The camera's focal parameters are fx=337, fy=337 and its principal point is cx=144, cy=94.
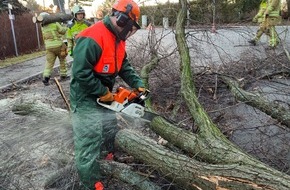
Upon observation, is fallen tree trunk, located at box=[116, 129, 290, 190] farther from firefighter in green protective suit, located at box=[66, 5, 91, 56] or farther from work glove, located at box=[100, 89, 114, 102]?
firefighter in green protective suit, located at box=[66, 5, 91, 56]

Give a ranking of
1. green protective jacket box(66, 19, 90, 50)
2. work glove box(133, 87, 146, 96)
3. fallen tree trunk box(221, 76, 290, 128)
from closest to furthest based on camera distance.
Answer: work glove box(133, 87, 146, 96) → fallen tree trunk box(221, 76, 290, 128) → green protective jacket box(66, 19, 90, 50)

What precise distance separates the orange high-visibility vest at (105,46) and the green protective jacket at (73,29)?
4600mm

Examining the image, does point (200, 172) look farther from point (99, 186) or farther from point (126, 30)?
point (126, 30)

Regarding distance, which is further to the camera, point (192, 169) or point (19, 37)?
point (19, 37)

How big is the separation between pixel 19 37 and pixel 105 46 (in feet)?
42.9

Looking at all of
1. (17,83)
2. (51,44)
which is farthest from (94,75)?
(17,83)

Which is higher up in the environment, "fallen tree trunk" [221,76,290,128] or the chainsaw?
the chainsaw

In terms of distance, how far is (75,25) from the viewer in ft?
24.2

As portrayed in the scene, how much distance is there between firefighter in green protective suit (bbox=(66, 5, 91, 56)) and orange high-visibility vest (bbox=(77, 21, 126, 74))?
175 inches

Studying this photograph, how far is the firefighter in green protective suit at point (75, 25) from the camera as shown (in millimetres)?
7246

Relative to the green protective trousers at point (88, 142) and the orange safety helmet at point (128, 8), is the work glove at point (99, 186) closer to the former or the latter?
the green protective trousers at point (88, 142)

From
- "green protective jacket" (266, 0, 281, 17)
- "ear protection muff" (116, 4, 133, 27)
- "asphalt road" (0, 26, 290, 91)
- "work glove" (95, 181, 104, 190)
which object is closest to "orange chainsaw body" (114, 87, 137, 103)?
"ear protection muff" (116, 4, 133, 27)

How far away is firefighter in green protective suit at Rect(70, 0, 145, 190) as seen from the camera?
2.81 m

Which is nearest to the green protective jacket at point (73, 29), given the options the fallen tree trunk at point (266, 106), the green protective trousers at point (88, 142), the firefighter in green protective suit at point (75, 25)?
the firefighter in green protective suit at point (75, 25)
